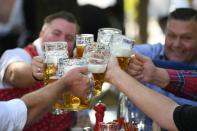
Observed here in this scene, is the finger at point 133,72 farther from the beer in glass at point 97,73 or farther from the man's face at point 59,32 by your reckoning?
the man's face at point 59,32

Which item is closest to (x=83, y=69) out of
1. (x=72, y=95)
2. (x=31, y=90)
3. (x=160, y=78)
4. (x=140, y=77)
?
(x=72, y=95)

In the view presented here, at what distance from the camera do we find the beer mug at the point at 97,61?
2820 millimetres

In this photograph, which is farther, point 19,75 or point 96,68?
point 19,75

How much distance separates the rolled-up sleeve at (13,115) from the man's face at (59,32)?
4.07ft

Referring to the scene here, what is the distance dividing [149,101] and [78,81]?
1.12 feet

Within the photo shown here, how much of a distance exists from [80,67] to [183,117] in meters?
0.50

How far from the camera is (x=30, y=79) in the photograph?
3.65 m

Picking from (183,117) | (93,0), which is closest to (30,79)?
(183,117)

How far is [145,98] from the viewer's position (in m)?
2.93

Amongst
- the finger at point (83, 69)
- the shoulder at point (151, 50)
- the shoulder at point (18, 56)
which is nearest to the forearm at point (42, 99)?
the finger at point (83, 69)

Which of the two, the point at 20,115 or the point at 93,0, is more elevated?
the point at 93,0

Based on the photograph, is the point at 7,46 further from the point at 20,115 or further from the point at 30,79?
the point at 20,115

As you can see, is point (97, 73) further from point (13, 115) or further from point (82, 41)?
point (13, 115)

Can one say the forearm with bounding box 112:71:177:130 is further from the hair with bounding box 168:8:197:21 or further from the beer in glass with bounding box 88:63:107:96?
the hair with bounding box 168:8:197:21
